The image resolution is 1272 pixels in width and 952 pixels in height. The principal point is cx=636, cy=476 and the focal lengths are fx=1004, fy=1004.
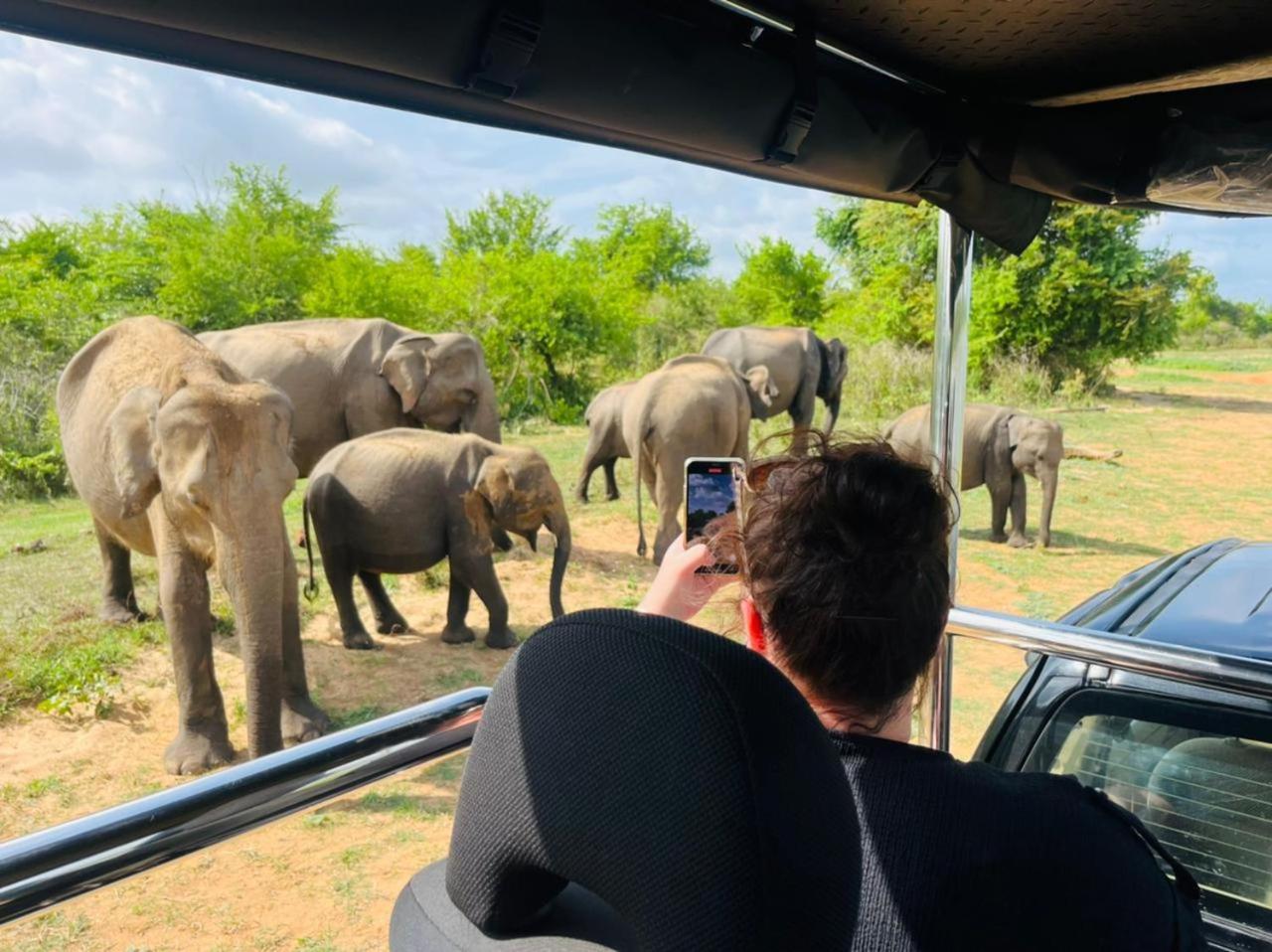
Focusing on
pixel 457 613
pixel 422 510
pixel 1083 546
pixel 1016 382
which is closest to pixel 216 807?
pixel 422 510

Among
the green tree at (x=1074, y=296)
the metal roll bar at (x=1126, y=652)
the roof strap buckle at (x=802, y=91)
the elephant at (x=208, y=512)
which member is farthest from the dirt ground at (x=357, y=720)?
the green tree at (x=1074, y=296)

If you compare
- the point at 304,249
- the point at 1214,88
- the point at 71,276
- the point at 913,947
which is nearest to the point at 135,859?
the point at 913,947

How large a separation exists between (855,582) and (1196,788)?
1.33m

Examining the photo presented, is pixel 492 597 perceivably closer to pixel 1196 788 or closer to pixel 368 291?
pixel 1196 788

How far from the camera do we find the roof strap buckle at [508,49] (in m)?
1.14

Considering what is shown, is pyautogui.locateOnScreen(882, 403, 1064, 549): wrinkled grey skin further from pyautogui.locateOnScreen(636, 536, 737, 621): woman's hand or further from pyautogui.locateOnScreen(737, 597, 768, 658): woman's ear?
pyautogui.locateOnScreen(737, 597, 768, 658): woman's ear

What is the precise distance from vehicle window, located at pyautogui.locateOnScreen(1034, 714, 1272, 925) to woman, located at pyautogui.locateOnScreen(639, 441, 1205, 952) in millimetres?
917

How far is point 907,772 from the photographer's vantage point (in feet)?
2.83

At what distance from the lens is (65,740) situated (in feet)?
16.5

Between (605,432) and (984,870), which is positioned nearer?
(984,870)

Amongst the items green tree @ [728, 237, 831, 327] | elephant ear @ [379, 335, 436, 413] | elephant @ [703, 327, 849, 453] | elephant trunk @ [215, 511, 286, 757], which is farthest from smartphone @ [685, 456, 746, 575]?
green tree @ [728, 237, 831, 327]

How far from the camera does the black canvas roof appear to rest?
3.49ft

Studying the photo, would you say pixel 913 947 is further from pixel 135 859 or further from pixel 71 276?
pixel 71 276

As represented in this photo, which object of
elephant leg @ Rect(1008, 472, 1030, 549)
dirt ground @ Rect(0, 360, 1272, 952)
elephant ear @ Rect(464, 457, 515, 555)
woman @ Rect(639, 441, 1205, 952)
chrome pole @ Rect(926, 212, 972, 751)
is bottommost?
dirt ground @ Rect(0, 360, 1272, 952)
